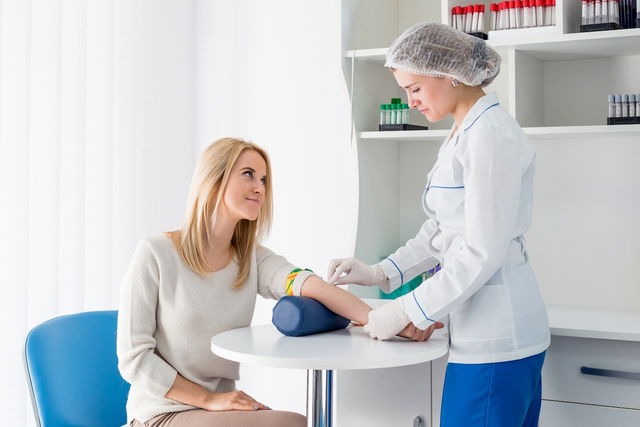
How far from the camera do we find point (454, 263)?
1.69m

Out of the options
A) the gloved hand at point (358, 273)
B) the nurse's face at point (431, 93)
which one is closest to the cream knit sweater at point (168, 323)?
the gloved hand at point (358, 273)

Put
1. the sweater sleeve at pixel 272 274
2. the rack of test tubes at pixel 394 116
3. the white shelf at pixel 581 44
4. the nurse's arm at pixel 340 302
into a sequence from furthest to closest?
the rack of test tubes at pixel 394 116 < the white shelf at pixel 581 44 < the sweater sleeve at pixel 272 274 < the nurse's arm at pixel 340 302

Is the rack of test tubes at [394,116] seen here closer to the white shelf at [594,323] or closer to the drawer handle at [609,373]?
the white shelf at [594,323]

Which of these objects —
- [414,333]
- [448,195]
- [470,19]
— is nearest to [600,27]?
[470,19]

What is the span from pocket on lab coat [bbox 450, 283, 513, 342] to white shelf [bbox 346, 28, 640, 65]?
86 centimetres

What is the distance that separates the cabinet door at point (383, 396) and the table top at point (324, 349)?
0.22 meters

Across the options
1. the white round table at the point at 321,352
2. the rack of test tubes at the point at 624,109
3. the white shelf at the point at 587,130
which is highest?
the rack of test tubes at the point at 624,109

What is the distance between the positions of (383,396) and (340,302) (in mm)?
353

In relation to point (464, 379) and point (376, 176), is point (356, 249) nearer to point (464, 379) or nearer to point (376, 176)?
point (376, 176)

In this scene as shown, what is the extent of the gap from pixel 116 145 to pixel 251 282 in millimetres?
1096

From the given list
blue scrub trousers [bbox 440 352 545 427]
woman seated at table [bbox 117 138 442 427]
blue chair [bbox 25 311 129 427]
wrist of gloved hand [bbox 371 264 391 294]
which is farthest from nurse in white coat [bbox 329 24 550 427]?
blue chair [bbox 25 311 129 427]

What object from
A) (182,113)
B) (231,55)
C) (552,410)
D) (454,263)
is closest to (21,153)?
(182,113)

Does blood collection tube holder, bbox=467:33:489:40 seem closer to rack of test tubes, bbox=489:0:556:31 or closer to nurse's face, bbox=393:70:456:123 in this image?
rack of test tubes, bbox=489:0:556:31

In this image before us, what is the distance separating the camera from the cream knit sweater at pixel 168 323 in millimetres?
1840
